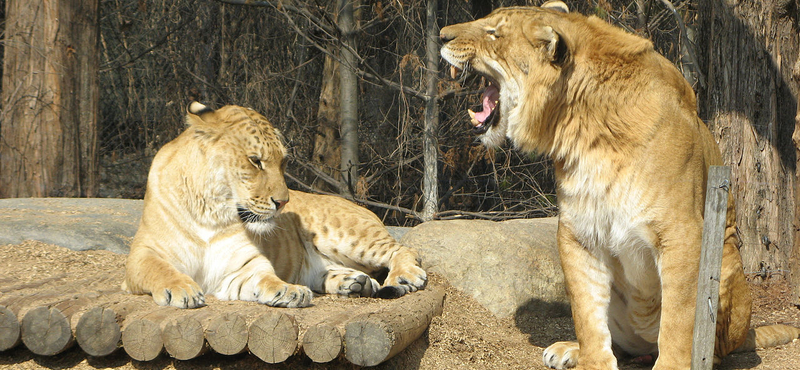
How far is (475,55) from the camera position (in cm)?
347

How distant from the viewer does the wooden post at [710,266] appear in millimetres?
2879

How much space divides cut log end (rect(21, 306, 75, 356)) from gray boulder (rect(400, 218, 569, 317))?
254 cm

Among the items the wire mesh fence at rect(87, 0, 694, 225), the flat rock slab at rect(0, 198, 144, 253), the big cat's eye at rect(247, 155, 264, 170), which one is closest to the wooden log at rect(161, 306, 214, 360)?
the big cat's eye at rect(247, 155, 264, 170)

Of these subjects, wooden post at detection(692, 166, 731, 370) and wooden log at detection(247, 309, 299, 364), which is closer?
wooden post at detection(692, 166, 731, 370)

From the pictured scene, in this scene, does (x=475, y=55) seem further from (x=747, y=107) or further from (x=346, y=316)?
(x=747, y=107)

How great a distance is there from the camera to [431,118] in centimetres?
677

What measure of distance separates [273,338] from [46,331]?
100 cm

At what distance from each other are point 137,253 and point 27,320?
0.72 meters

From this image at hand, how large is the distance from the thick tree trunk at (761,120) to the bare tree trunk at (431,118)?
2.38 metres

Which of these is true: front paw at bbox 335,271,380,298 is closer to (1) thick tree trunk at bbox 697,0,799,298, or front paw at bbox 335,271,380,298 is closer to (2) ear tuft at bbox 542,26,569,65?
(2) ear tuft at bbox 542,26,569,65

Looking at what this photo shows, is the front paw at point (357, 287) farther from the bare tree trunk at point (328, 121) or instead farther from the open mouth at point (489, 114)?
the bare tree trunk at point (328, 121)

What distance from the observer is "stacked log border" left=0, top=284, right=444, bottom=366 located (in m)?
3.00

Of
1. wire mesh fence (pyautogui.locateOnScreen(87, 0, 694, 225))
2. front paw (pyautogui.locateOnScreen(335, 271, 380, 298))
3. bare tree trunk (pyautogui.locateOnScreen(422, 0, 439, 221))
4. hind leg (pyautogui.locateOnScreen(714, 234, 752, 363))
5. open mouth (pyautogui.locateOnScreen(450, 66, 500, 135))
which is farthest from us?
wire mesh fence (pyautogui.locateOnScreen(87, 0, 694, 225))

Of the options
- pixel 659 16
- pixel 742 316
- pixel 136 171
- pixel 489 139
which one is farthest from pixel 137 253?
pixel 136 171
